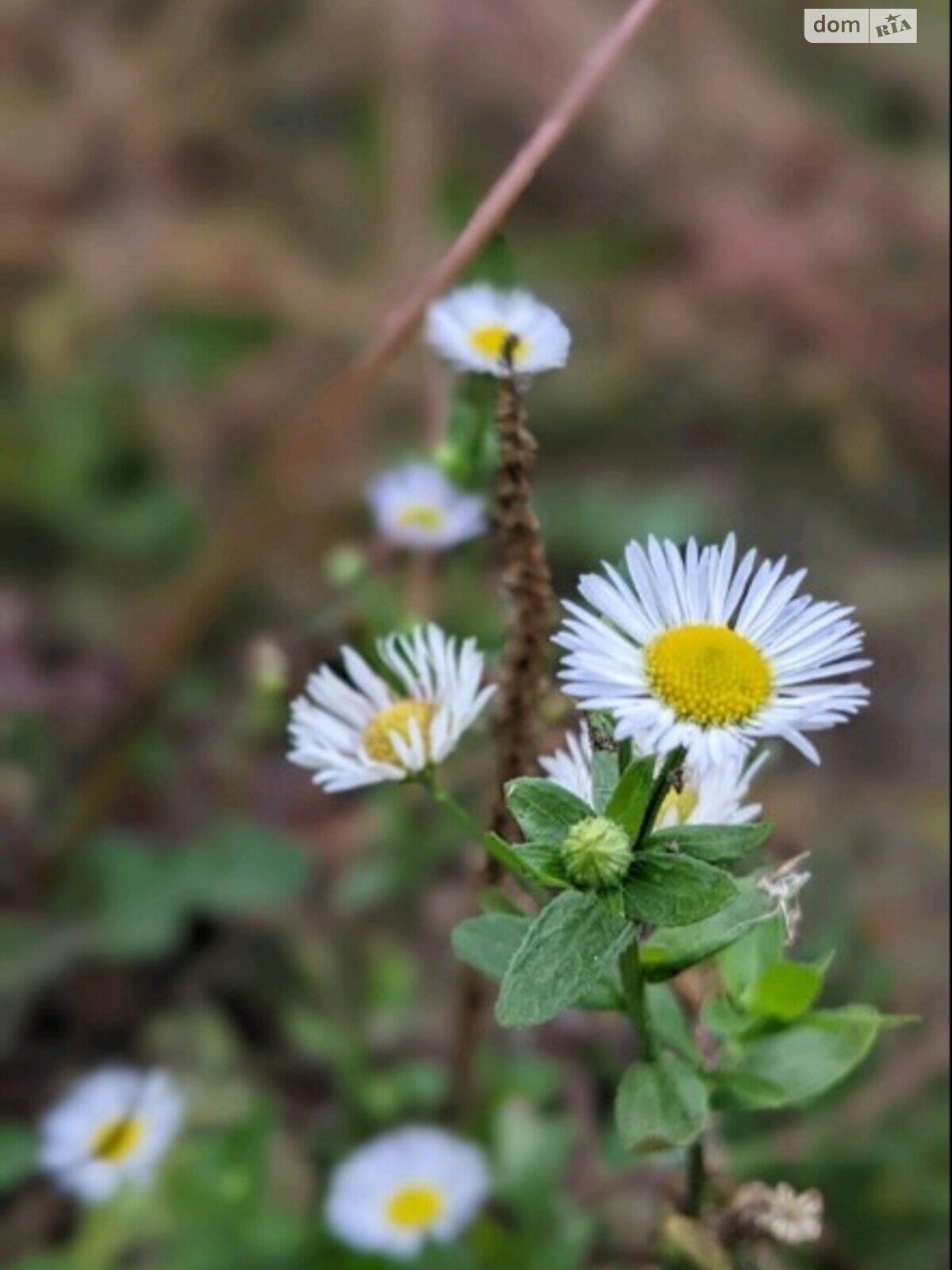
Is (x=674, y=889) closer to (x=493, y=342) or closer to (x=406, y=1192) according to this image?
(x=493, y=342)

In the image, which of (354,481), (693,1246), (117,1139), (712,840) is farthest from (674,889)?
(354,481)

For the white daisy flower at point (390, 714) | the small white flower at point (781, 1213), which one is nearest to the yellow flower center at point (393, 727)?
the white daisy flower at point (390, 714)

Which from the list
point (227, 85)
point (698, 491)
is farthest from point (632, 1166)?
point (227, 85)

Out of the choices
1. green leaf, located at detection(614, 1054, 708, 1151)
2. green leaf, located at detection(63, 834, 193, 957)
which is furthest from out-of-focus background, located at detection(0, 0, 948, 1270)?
green leaf, located at detection(614, 1054, 708, 1151)

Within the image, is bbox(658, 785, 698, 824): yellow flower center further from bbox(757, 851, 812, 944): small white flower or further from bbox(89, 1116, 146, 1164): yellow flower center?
bbox(89, 1116, 146, 1164): yellow flower center

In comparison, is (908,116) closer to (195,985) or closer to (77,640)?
(77,640)

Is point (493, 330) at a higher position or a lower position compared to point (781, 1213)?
higher

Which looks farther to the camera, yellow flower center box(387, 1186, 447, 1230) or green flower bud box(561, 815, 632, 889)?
yellow flower center box(387, 1186, 447, 1230)
